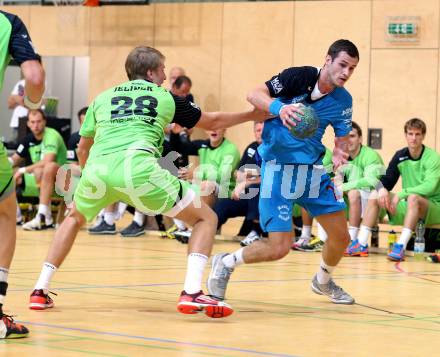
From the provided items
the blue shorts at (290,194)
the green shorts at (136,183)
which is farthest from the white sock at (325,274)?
the green shorts at (136,183)

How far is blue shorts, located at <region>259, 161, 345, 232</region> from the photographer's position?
7703mm

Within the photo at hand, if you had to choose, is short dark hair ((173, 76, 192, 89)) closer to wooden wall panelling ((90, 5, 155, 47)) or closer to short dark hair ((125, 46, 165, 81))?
wooden wall panelling ((90, 5, 155, 47))

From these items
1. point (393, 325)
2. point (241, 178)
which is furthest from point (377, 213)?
point (393, 325)

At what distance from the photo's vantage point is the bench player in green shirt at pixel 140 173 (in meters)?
6.72

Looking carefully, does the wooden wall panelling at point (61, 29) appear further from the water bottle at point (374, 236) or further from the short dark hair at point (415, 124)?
the short dark hair at point (415, 124)

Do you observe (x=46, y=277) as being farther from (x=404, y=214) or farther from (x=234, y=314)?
(x=404, y=214)

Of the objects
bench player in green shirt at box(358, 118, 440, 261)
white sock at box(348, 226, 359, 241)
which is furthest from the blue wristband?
white sock at box(348, 226, 359, 241)

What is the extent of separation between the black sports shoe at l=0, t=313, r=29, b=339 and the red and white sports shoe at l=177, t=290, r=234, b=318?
1309 mm

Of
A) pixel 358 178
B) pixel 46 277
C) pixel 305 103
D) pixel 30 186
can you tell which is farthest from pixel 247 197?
pixel 46 277

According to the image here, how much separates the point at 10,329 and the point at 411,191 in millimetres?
8057

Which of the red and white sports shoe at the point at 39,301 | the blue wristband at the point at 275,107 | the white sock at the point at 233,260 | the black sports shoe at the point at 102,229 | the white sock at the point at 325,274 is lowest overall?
the black sports shoe at the point at 102,229

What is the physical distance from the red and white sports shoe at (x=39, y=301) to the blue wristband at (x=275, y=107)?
2136mm

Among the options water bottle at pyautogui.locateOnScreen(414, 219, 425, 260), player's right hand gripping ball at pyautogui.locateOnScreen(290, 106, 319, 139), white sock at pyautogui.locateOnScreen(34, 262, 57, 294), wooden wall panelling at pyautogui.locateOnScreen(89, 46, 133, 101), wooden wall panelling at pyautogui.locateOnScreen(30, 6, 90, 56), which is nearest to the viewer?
white sock at pyautogui.locateOnScreen(34, 262, 57, 294)

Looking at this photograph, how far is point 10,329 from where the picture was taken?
5609 millimetres
